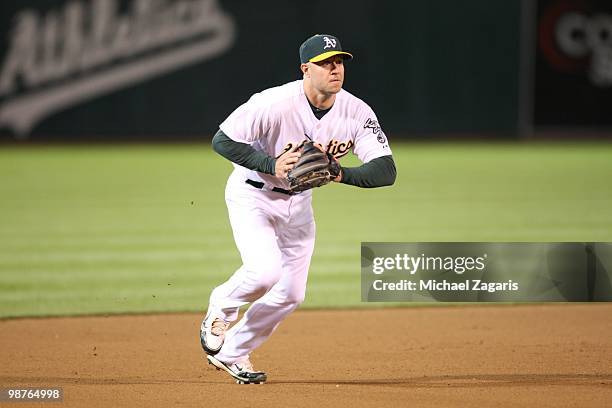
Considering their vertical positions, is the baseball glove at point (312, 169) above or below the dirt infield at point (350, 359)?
above

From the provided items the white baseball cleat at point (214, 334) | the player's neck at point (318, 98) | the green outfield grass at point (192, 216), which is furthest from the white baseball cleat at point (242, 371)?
the green outfield grass at point (192, 216)

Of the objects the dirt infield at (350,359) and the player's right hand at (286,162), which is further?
the dirt infield at (350,359)

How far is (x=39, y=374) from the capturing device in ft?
21.5

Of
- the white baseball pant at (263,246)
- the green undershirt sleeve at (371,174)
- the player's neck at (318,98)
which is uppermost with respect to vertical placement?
the player's neck at (318,98)

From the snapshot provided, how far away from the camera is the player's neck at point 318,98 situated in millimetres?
6205

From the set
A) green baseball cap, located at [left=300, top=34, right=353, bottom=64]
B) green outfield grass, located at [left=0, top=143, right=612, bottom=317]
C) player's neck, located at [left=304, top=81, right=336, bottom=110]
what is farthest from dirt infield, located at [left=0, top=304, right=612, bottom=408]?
green baseball cap, located at [left=300, top=34, right=353, bottom=64]

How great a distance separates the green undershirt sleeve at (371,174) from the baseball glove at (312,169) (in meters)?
0.12

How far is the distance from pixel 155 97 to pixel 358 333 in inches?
597

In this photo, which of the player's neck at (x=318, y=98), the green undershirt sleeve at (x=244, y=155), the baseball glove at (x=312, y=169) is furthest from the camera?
the player's neck at (x=318, y=98)

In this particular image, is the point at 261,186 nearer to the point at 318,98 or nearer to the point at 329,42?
the point at 318,98

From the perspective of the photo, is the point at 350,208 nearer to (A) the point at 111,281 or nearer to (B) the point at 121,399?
(A) the point at 111,281

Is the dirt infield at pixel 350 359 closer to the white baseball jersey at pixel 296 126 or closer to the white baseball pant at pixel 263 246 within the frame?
the white baseball pant at pixel 263 246

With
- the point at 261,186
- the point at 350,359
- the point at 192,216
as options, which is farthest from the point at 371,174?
the point at 192,216

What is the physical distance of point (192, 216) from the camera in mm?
14234
